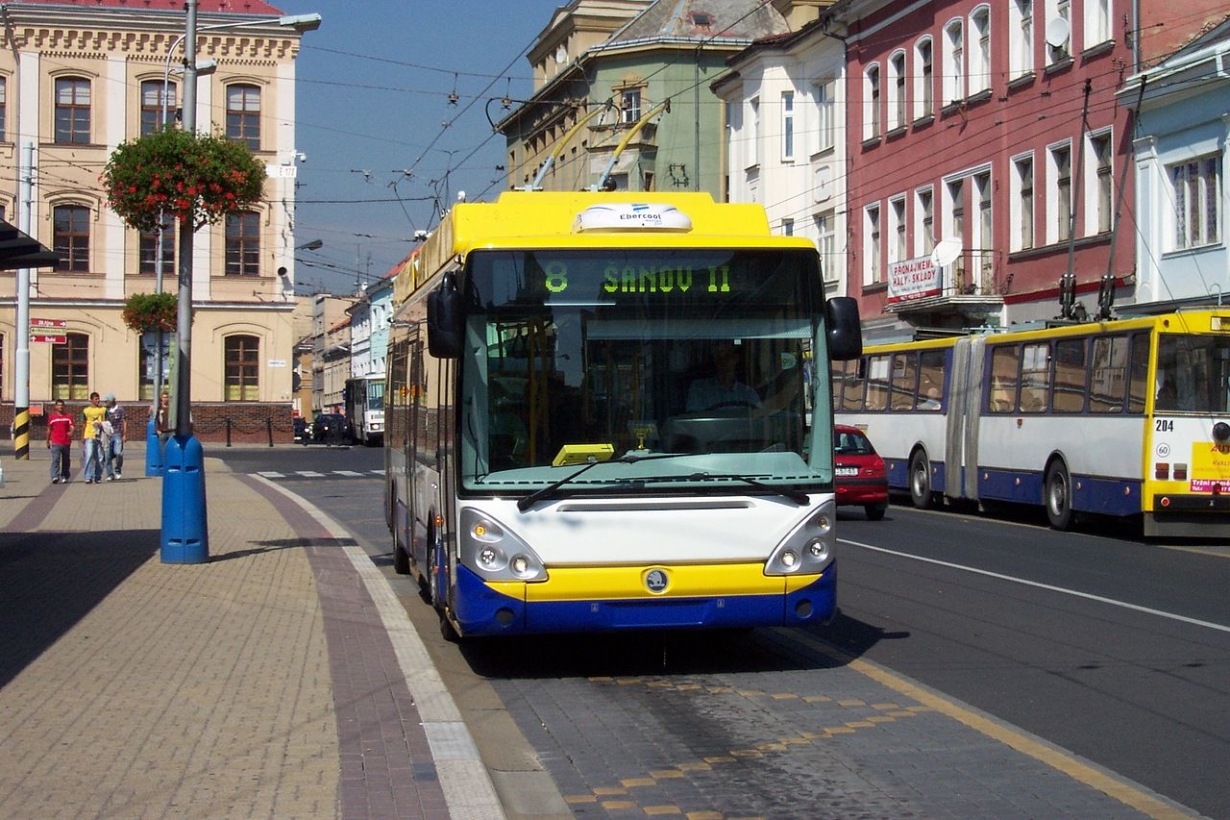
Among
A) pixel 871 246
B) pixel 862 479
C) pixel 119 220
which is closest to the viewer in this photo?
pixel 862 479

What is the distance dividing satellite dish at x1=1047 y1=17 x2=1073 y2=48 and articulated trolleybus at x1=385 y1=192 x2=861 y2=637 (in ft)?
87.0

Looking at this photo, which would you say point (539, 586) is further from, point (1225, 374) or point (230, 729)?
point (1225, 374)

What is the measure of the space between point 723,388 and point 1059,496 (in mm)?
15078

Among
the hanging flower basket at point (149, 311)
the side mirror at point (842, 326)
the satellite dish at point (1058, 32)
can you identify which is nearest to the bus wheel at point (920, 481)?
the satellite dish at point (1058, 32)

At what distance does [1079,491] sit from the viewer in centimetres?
2270

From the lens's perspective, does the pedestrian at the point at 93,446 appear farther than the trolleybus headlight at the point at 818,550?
Yes

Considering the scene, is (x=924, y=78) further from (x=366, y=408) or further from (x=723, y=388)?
(x=366, y=408)

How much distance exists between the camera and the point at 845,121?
46188 mm

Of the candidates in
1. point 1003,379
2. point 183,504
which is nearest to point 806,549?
point 183,504

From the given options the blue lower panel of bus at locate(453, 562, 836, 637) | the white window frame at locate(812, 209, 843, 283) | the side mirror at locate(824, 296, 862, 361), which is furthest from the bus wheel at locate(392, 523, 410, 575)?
the white window frame at locate(812, 209, 843, 283)

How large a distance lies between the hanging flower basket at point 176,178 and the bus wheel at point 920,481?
48.3 feet

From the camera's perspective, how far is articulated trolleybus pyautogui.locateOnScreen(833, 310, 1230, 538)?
68.3ft

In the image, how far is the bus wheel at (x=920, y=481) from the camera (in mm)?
28359

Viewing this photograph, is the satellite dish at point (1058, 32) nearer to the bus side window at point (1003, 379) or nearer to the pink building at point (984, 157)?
the pink building at point (984, 157)
